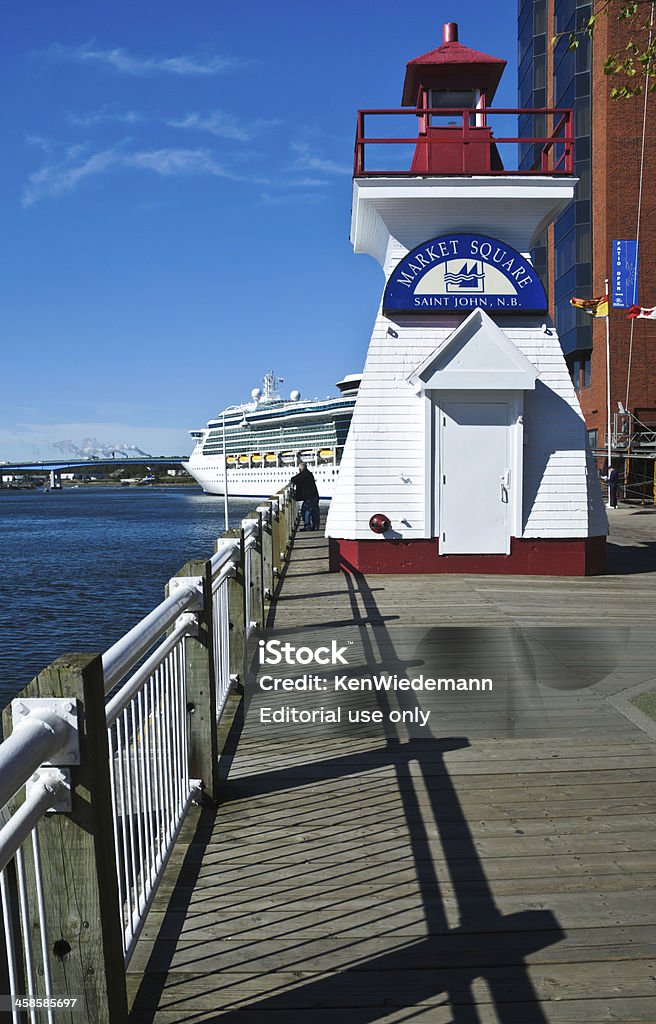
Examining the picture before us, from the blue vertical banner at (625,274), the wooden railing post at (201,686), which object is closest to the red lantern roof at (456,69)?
the wooden railing post at (201,686)

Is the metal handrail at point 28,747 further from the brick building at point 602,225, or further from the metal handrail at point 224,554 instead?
the brick building at point 602,225

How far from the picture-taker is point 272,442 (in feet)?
330

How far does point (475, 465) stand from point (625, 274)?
81.6 feet

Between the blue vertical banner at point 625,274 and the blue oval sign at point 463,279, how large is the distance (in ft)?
75.7

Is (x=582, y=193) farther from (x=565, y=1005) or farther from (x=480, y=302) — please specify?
(x=565, y=1005)

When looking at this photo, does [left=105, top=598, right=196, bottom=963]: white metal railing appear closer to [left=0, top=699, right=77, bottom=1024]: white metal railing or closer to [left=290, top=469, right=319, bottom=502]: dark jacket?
[left=0, top=699, right=77, bottom=1024]: white metal railing

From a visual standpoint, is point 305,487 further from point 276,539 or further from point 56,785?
point 56,785

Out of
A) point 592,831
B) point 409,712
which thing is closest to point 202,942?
point 592,831

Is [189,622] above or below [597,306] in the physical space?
below

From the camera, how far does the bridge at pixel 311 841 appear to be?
7.06 feet

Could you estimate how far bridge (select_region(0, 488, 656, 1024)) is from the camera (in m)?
2.15

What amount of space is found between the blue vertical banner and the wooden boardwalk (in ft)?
95.1

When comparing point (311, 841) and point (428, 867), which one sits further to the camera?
point (311, 841)

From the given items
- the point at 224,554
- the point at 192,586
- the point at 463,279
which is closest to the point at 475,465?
the point at 463,279
